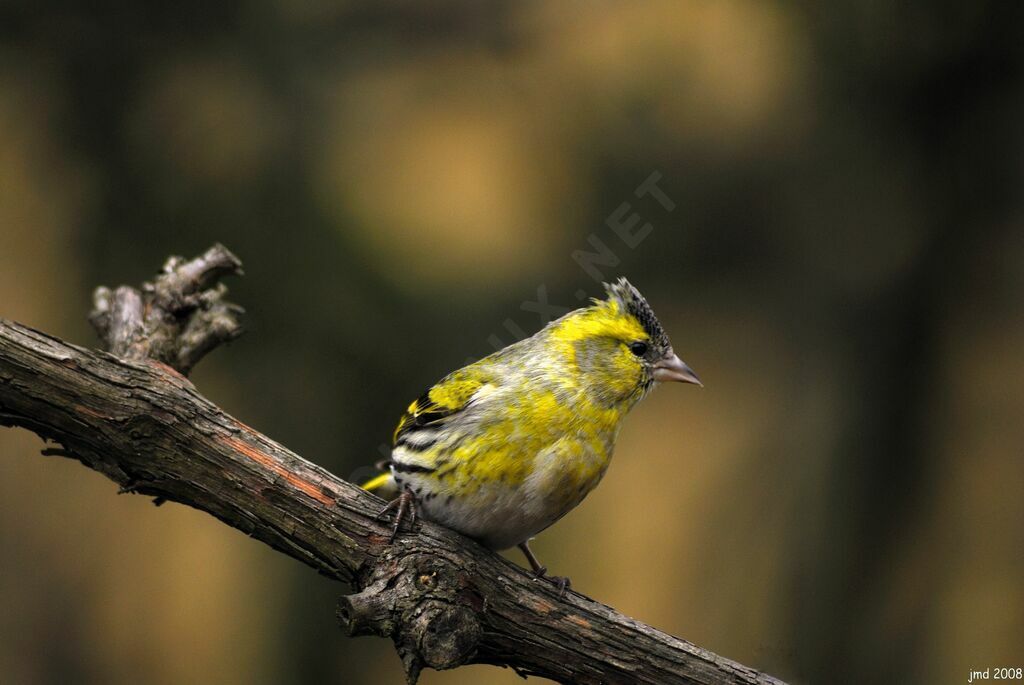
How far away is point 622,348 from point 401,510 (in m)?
0.80

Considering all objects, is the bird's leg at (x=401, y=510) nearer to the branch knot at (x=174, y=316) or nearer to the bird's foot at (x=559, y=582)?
the bird's foot at (x=559, y=582)

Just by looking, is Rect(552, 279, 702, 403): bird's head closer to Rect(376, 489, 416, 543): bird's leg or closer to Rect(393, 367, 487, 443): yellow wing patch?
Rect(393, 367, 487, 443): yellow wing patch

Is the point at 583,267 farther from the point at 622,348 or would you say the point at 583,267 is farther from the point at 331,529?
the point at 331,529

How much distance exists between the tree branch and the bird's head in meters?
0.59

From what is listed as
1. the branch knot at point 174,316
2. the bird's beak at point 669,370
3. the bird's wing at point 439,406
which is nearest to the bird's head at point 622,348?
the bird's beak at point 669,370

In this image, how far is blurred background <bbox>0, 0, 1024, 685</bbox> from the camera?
197 inches

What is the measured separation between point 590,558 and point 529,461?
104 inches

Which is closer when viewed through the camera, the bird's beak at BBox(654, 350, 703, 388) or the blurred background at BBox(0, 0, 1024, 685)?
the bird's beak at BBox(654, 350, 703, 388)

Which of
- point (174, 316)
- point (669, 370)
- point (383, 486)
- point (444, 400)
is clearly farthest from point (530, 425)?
point (174, 316)

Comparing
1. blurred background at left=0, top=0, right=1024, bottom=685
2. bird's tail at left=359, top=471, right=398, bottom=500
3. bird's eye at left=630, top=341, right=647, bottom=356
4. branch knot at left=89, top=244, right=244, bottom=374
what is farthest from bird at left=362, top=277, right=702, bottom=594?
blurred background at left=0, top=0, right=1024, bottom=685

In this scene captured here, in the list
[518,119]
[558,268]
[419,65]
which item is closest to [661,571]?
[558,268]

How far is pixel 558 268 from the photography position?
5105 mm

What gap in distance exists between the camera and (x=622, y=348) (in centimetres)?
292

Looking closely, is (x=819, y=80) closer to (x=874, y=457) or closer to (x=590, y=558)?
(x=874, y=457)
